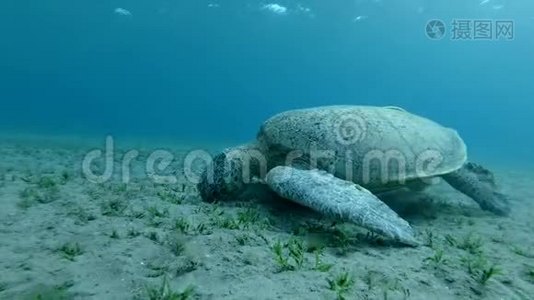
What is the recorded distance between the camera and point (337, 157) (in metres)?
5.42

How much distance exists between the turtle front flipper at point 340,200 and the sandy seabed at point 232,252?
223 mm

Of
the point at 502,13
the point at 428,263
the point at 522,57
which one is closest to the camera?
the point at 428,263

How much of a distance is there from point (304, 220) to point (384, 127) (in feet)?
6.49

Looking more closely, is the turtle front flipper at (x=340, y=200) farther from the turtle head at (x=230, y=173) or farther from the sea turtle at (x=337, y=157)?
the turtle head at (x=230, y=173)

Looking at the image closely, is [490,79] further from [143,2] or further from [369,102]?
[143,2]

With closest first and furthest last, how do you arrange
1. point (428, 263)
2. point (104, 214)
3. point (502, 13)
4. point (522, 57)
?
point (428, 263) → point (104, 214) → point (502, 13) → point (522, 57)

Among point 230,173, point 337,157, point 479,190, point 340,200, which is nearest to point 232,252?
point 340,200

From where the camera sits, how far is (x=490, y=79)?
9512 centimetres

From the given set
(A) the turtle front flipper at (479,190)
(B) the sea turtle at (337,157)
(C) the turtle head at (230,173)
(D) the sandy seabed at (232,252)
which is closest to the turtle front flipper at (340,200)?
(B) the sea turtle at (337,157)

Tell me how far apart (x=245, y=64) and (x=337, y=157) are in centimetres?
8040

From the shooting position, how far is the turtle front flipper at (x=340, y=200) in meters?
4.09

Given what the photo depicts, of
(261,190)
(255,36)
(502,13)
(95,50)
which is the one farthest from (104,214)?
(95,50)

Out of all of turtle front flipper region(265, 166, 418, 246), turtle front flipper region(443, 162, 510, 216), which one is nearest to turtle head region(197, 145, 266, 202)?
turtle front flipper region(265, 166, 418, 246)

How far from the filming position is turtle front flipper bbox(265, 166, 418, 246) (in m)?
4.09
